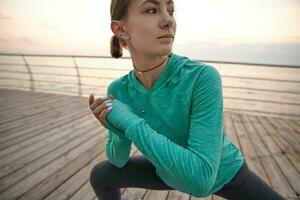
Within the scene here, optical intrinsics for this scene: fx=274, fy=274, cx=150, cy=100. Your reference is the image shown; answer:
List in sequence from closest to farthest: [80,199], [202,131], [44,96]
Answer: [202,131], [80,199], [44,96]

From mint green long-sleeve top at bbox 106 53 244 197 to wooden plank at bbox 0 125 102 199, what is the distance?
56.8 inches

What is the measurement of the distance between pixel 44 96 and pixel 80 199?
4974mm

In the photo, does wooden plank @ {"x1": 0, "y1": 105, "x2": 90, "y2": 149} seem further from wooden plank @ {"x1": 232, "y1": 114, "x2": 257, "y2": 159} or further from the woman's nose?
the woman's nose

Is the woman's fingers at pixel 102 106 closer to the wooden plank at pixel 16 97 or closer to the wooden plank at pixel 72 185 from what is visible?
the wooden plank at pixel 72 185

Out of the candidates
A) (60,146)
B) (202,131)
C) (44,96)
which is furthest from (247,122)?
(44,96)

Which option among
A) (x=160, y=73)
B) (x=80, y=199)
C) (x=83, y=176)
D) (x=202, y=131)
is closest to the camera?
(x=202, y=131)

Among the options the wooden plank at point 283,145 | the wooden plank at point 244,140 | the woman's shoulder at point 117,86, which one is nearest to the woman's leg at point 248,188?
the woman's shoulder at point 117,86

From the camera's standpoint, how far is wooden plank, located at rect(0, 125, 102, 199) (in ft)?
8.00

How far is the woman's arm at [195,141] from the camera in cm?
102

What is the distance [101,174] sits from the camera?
1533 millimetres

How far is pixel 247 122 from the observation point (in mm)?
4703

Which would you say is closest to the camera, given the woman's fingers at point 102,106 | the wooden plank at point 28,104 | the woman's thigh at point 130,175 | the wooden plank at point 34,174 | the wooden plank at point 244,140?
the woman's fingers at point 102,106

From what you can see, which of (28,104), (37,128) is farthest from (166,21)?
(28,104)

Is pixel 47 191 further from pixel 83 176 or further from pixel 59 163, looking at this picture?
pixel 59 163
